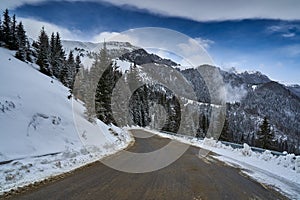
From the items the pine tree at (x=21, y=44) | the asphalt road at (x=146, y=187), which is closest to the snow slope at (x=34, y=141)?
the asphalt road at (x=146, y=187)

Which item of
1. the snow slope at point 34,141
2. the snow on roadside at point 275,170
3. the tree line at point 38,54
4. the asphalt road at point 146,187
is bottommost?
the snow on roadside at point 275,170

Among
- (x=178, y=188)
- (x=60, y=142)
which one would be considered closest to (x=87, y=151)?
Result: (x=60, y=142)

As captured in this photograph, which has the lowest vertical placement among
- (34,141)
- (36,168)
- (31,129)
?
(36,168)

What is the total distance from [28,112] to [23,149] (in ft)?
13.6

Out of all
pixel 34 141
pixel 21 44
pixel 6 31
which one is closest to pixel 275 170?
pixel 34 141

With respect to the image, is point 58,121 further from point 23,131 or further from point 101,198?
point 101,198

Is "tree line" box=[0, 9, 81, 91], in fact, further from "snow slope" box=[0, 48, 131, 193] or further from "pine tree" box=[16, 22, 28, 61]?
"snow slope" box=[0, 48, 131, 193]

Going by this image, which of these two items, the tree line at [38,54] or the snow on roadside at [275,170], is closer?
the snow on roadside at [275,170]

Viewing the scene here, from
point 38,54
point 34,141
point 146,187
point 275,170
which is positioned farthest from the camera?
point 38,54

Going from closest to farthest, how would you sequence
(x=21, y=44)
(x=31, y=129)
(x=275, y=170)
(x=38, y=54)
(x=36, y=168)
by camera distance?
(x=36, y=168) → (x=31, y=129) → (x=275, y=170) → (x=21, y=44) → (x=38, y=54)

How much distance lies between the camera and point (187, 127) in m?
56.4

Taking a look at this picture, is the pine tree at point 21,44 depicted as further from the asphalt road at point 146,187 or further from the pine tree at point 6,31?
the asphalt road at point 146,187

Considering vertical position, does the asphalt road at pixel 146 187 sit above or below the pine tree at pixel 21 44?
below

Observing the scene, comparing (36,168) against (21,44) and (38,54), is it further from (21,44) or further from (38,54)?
(38,54)
